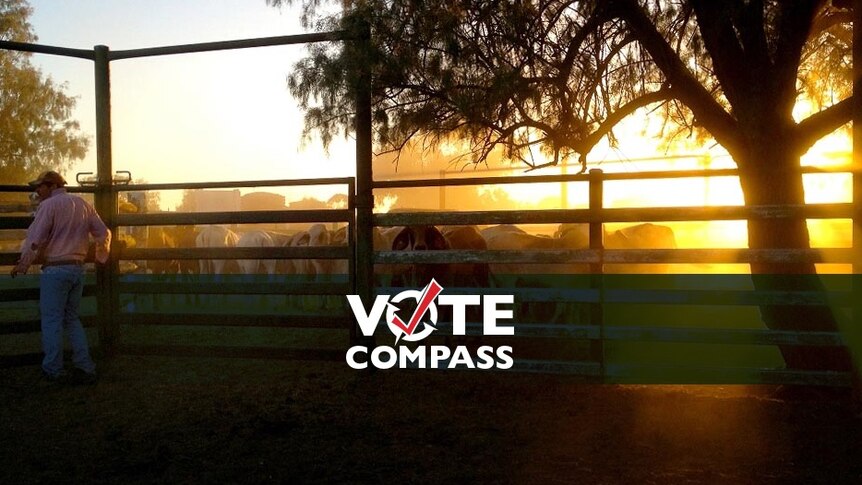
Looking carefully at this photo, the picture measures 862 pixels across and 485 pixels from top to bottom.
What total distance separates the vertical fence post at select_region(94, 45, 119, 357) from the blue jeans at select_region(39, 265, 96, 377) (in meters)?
0.87

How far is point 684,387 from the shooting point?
6328mm

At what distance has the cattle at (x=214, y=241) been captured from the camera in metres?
17.1

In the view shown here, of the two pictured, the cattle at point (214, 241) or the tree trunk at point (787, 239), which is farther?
the cattle at point (214, 241)

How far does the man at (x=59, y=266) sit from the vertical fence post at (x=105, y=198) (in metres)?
0.81

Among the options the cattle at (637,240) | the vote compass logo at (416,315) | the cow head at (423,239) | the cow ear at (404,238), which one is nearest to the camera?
the vote compass logo at (416,315)

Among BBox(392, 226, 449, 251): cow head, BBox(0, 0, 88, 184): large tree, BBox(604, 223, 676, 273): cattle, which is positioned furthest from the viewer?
BBox(0, 0, 88, 184): large tree

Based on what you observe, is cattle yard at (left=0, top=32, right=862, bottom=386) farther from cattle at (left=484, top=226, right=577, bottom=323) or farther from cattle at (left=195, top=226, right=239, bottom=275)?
cattle at (left=195, top=226, right=239, bottom=275)

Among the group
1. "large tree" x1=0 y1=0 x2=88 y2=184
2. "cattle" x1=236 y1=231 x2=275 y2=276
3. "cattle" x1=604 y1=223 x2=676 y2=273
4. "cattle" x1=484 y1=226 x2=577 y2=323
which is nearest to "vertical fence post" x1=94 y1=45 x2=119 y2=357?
"cattle" x1=484 y1=226 x2=577 y2=323

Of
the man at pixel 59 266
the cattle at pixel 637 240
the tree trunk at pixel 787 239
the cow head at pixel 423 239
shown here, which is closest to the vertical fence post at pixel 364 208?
the cow head at pixel 423 239

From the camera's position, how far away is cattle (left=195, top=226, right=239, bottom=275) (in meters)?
17.1

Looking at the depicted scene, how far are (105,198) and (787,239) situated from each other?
6.75m

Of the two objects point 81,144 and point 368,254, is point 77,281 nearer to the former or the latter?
point 368,254

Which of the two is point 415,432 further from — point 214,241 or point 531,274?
point 214,241

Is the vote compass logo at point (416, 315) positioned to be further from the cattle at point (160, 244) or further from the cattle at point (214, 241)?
the cattle at point (160, 244)
